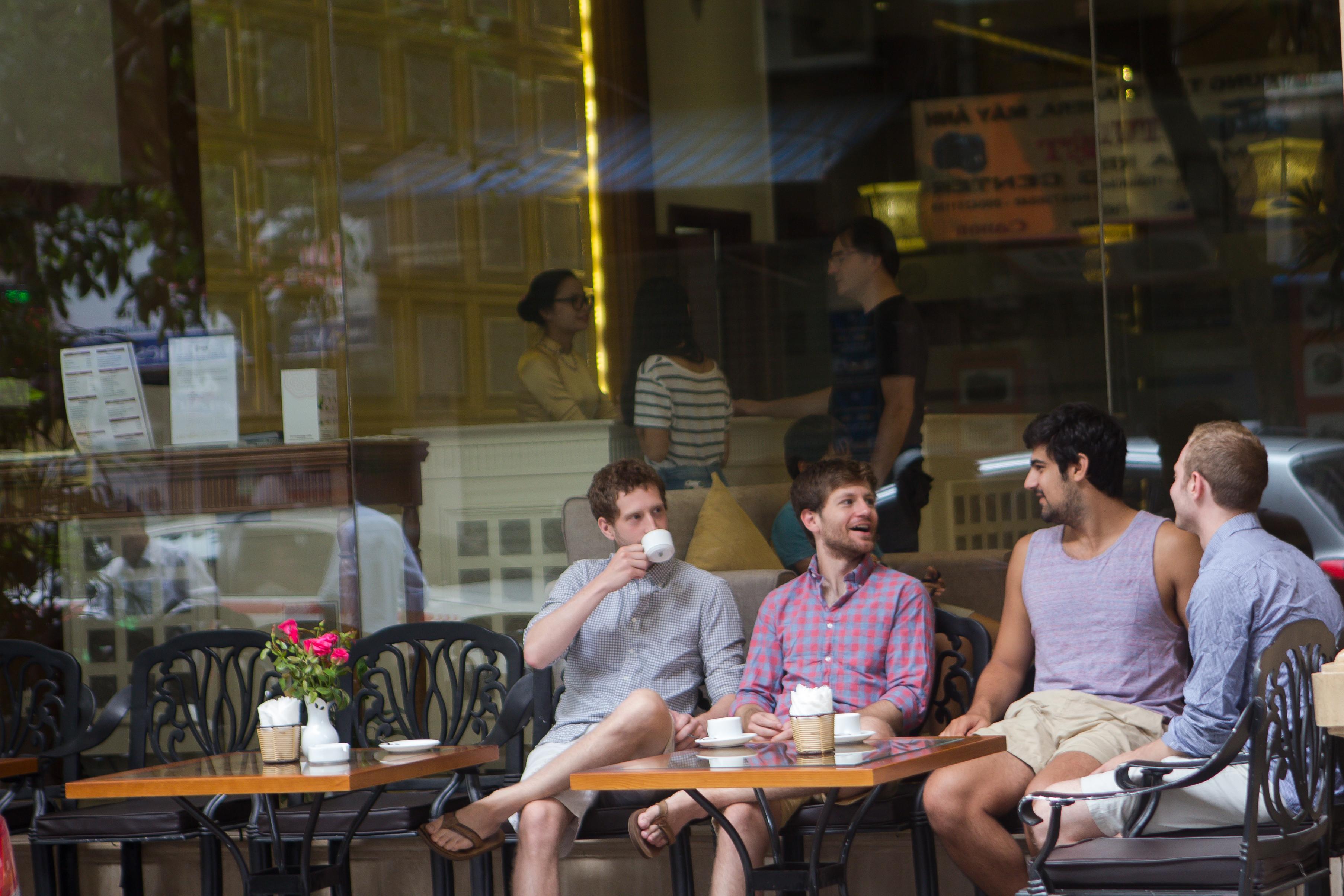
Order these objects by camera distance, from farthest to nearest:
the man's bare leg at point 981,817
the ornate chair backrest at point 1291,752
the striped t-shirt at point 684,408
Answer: the striped t-shirt at point 684,408, the man's bare leg at point 981,817, the ornate chair backrest at point 1291,752

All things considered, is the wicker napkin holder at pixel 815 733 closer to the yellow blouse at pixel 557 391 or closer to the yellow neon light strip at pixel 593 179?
the yellow blouse at pixel 557 391

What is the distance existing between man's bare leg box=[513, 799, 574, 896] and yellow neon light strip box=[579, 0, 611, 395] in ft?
8.08

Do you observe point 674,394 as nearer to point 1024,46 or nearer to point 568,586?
point 568,586

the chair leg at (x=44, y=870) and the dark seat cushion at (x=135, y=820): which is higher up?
the dark seat cushion at (x=135, y=820)

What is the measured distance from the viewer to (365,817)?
3.92 meters

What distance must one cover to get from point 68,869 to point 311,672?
1322 millimetres

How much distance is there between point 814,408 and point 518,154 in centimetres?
151

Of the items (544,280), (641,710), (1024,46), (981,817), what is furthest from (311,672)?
(1024,46)

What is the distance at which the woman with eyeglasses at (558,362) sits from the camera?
5887mm

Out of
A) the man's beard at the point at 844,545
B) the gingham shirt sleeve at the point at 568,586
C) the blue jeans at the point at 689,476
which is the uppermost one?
the blue jeans at the point at 689,476

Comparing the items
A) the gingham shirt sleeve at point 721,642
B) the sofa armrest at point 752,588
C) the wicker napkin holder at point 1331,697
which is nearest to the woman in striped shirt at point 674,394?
the sofa armrest at point 752,588

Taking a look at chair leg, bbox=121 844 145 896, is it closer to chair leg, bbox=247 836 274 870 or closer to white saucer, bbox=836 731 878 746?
chair leg, bbox=247 836 274 870

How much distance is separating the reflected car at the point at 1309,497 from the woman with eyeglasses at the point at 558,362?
1.98m

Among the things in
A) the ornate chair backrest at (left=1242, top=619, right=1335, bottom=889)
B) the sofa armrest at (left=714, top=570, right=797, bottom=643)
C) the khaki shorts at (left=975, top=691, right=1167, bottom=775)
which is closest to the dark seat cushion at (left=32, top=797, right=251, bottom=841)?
the sofa armrest at (left=714, top=570, right=797, bottom=643)
